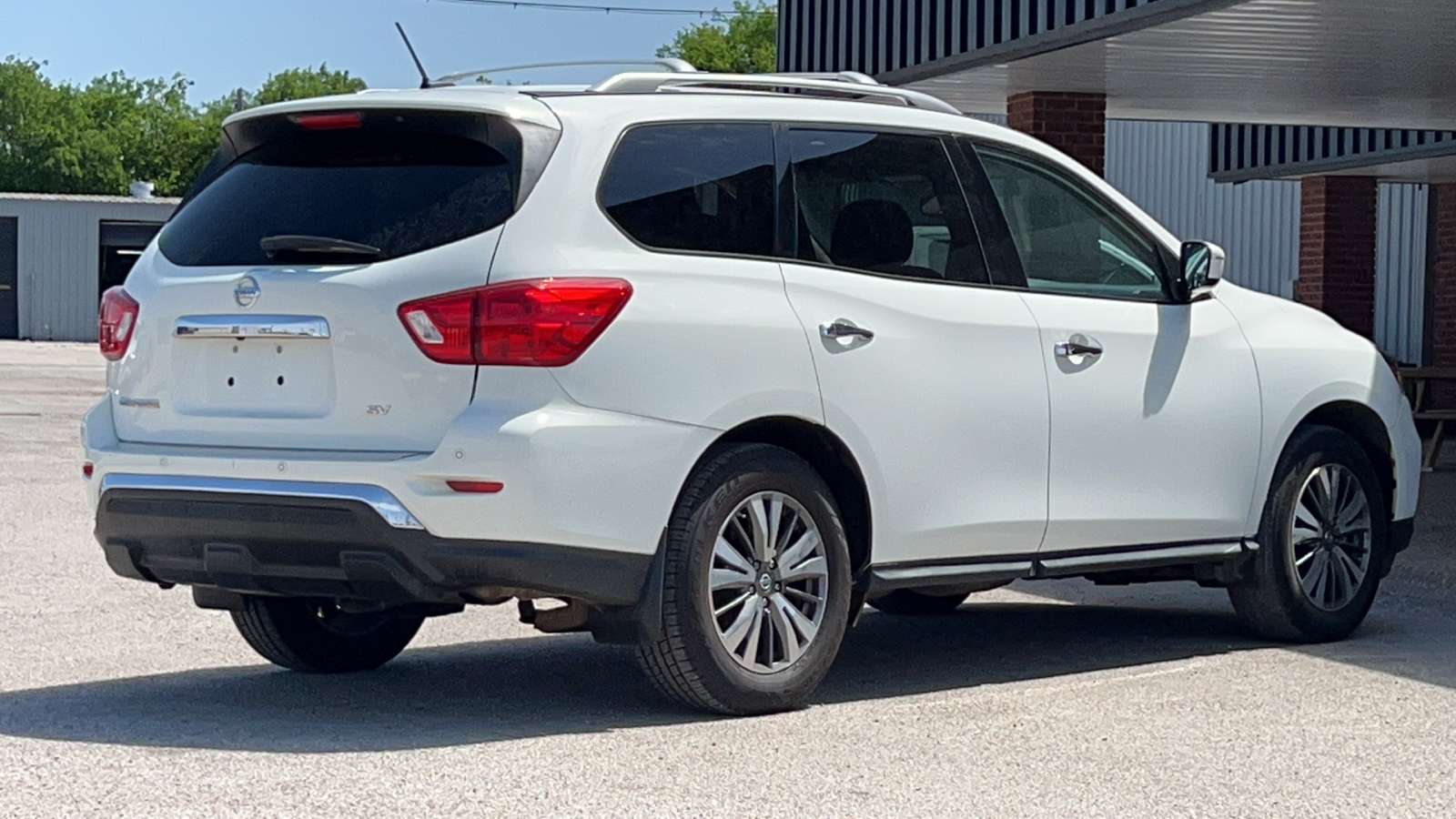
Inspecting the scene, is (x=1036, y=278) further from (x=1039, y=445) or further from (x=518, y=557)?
(x=518, y=557)

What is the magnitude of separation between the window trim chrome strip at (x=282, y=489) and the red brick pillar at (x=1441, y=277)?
22.2 metres

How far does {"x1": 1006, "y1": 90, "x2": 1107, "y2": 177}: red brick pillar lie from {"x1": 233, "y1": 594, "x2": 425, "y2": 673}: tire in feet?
33.8

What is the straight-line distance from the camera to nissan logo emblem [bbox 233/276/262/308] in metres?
6.12

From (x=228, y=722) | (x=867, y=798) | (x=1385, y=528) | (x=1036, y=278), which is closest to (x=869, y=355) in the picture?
(x=1036, y=278)

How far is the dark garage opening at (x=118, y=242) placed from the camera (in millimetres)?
56344

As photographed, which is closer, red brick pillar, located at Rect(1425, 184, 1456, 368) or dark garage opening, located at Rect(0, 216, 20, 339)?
red brick pillar, located at Rect(1425, 184, 1456, 368)

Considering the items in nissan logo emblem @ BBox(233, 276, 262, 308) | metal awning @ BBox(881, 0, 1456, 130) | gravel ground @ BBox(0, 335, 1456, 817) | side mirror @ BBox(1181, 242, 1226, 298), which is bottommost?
gravel ground @ BBox(0, 335, 1456, 817)

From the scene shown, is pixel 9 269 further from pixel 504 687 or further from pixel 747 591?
pixel 747 591

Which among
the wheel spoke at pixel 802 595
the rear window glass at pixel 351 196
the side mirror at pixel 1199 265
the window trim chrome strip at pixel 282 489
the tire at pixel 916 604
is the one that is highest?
the rear window glass at pixel 351 196

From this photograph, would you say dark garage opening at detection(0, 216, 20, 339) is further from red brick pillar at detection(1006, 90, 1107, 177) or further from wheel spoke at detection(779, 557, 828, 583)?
wheel spoke at detection(779, 557, 828, 583)

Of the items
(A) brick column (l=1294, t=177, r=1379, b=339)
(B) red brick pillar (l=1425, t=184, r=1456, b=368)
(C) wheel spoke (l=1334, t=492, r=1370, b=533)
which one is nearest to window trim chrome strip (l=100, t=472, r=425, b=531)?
(C) wheel spoke (l=1334, t=492, r=1370, b=533)

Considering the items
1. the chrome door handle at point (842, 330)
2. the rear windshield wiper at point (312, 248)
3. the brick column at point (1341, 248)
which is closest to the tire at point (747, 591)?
the chrome door handle at point (842, 330)

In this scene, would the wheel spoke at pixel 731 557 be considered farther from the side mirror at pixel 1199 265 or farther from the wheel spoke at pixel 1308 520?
the wheel spoke at pixel 1308 520

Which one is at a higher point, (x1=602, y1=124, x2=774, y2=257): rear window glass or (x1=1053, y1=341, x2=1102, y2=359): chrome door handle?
(x1=602, y1=124, x2=774, y2=257): rear window glass
